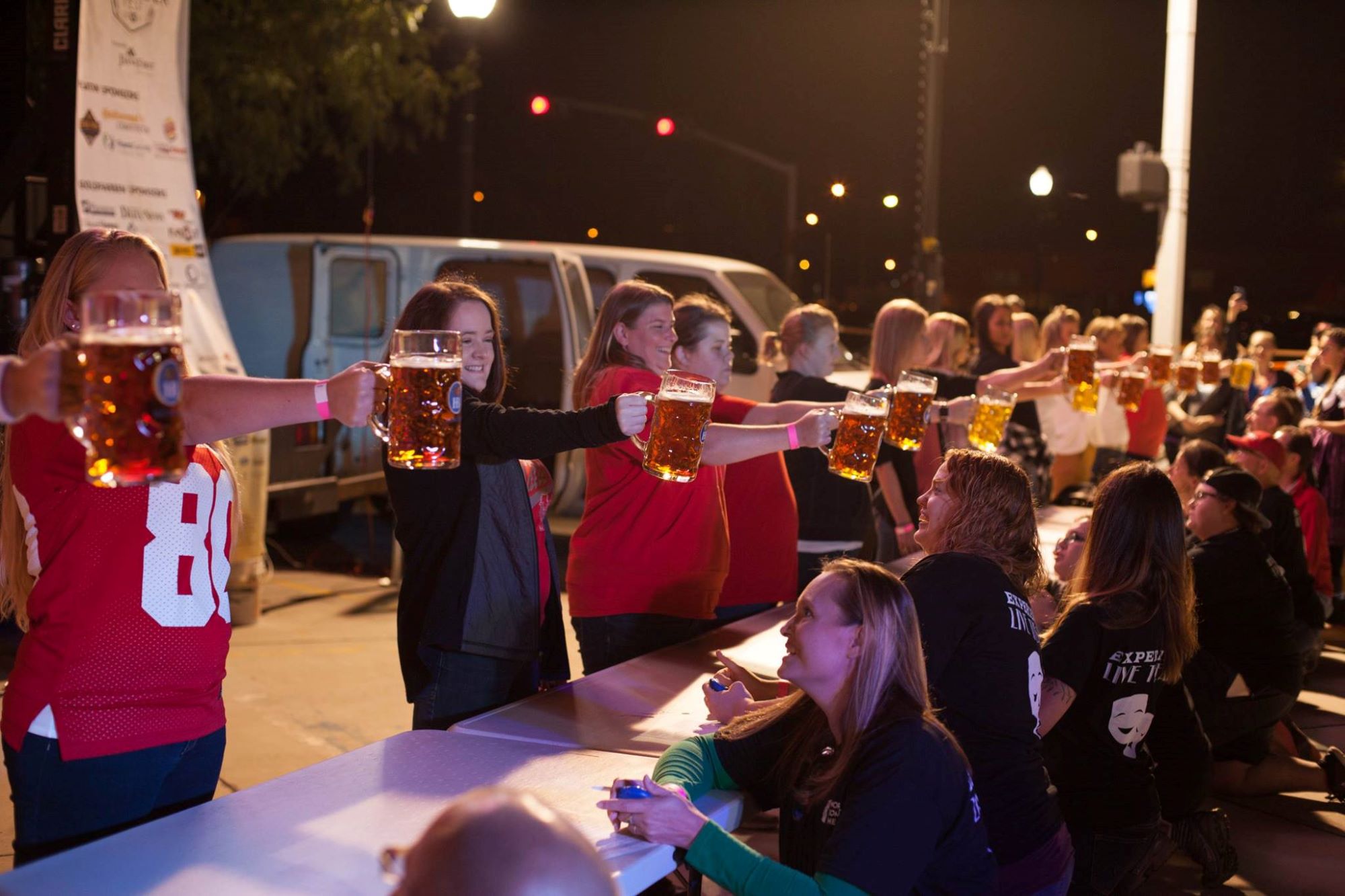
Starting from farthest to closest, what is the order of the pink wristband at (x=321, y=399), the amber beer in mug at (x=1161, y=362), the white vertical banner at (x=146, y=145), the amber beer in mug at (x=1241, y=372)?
1. the amber beer in mug at (x=1241, y=372)
2. the amber beer in mug at (x=1161, y=362)
3. the white vertical banner at (x=146, y=145)
4. the pink wristband at (x=321, y=399)

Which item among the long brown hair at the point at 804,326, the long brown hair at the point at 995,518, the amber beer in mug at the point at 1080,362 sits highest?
the long brown hair at the point at 804,326

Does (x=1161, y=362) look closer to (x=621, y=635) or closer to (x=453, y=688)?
(x=621, y=635)

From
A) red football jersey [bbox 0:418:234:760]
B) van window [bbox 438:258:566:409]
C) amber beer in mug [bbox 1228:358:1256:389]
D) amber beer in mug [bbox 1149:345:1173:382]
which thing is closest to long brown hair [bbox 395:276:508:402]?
red football jersey [bbox 0:418:234:760]

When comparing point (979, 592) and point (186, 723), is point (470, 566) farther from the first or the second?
point (979, 592)

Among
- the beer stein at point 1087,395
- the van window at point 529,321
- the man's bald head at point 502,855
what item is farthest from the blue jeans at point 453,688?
the van window at point 529,321

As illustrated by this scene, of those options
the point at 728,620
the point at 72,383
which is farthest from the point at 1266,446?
the point at 72,383

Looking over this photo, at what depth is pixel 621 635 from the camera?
348 centimetres

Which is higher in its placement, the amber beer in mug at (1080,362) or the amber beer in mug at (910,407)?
the amber beer in mug at (1080,362)

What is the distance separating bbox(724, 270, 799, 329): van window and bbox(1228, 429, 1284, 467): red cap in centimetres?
372

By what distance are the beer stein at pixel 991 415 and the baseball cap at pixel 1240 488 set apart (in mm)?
877

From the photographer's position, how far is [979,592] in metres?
2.74

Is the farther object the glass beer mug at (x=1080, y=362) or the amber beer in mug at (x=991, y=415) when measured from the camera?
the glass beer mug at (x=1080, y=362)

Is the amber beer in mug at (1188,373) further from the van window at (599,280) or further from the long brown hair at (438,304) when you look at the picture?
the long brown hair at (438,304)

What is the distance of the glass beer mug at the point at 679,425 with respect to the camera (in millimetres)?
2635
